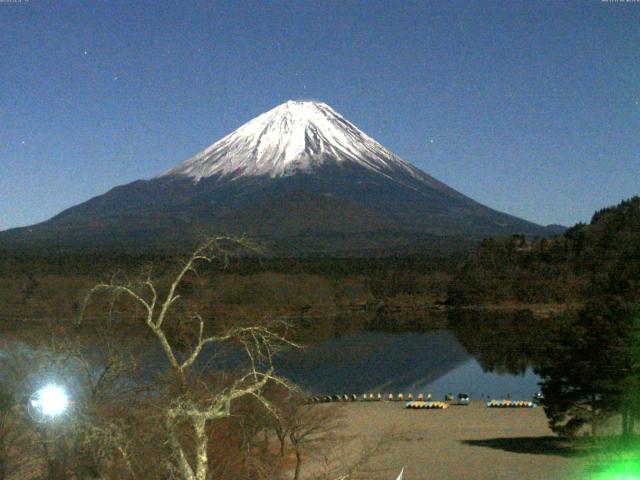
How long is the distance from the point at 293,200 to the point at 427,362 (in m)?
112

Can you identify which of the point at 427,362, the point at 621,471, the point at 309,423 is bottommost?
the point at 427,362

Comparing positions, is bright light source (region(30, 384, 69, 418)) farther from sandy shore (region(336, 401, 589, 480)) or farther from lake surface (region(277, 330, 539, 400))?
lake surface (region(277, 330, 539, 400))

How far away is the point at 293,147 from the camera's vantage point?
170125 mm

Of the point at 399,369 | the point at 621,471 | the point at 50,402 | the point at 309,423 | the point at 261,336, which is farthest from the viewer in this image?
the point at 399,369

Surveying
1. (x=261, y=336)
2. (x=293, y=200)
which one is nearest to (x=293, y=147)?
(x=293, y=200)

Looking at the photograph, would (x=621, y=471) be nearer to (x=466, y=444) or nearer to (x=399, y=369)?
(x=466, y=444)

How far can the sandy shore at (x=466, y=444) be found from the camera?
1571 cm

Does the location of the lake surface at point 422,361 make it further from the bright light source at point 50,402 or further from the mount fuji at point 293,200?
the mount fuji at point 293,200

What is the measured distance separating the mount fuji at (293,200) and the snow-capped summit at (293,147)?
201 millimetres

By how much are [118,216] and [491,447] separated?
136779mm

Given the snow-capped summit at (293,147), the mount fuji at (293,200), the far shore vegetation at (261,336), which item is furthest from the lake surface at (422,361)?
the snow-capped summit at (293,147)

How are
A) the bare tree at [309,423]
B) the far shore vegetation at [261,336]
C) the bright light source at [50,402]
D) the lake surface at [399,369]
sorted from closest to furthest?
1. the far shore vegetation at [261,336]
2. the bright light source at [50,402]
3. the bare tree at [309,423]
4. the lake surface at [399,369]

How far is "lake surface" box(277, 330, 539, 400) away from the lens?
32062mm

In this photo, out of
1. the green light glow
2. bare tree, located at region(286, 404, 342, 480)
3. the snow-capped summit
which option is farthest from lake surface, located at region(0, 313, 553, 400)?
the snow-capped summit
